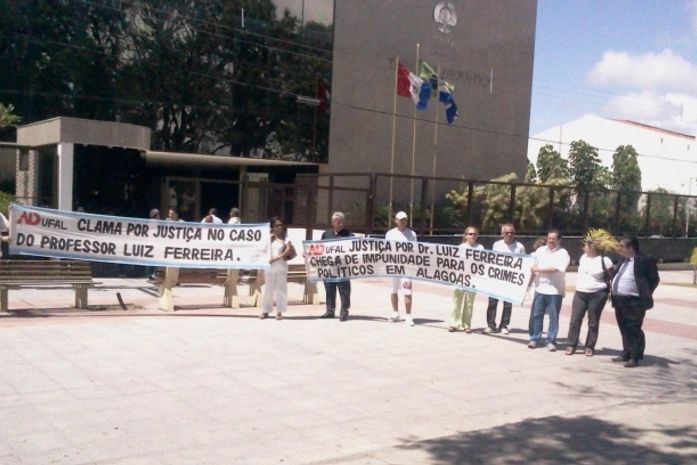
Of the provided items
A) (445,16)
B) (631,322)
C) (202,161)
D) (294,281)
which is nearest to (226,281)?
(294,281)

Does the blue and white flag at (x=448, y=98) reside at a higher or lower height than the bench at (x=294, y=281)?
higher

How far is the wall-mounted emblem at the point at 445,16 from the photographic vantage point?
32844 mm

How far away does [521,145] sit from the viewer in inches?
1465

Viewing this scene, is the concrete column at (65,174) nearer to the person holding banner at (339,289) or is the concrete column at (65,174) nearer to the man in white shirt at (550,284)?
the person holding banner at (339,289)

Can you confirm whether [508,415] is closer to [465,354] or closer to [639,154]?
[465,354]

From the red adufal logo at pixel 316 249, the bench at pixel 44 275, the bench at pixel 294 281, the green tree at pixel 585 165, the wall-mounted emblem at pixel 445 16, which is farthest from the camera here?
the green tree at pixel 585 165

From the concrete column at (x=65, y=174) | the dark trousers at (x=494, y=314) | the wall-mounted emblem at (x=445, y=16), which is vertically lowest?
the dark trousers at (x=494, y=314)

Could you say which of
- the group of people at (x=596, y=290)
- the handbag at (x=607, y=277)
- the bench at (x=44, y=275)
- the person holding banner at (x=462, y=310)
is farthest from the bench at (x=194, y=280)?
the handbag at (x=607, y=277)

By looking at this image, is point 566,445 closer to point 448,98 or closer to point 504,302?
point 504,302

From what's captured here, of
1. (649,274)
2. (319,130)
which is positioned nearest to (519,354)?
(649,274)

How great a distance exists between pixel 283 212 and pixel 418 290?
5.89 m

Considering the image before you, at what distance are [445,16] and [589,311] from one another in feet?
80.9

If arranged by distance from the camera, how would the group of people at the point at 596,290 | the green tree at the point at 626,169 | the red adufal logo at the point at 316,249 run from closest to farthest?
the group of people at the point at 596,290 < the red adufal logo at the point at 316,249 < the green tree at the point at 626,169

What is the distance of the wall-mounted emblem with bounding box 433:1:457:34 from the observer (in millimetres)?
32844
